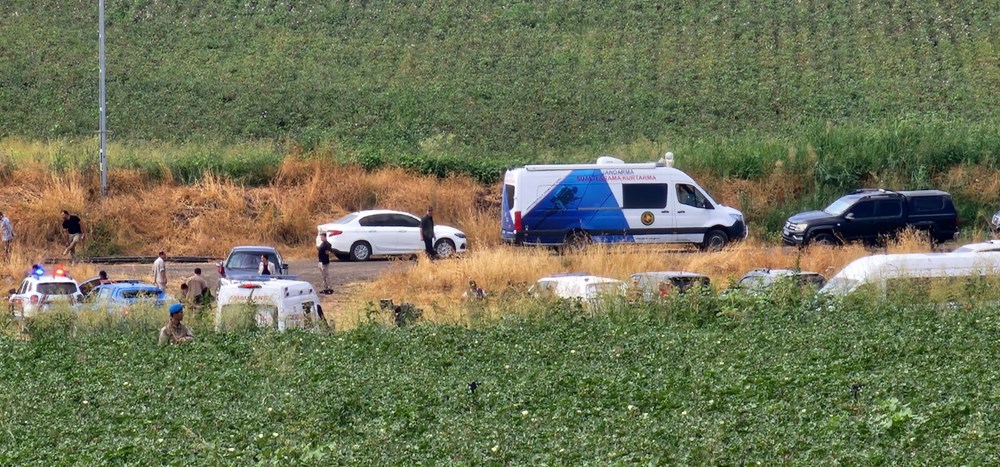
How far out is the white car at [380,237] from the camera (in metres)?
31.2

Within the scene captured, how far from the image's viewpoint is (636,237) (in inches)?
1184

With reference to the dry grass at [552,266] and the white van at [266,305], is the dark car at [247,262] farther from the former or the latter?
the white van at [266,305]

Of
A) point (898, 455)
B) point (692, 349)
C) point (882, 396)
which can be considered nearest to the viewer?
point (898, 455)

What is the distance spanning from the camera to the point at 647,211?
30219 millimetres

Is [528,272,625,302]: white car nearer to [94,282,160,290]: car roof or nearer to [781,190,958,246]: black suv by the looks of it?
[94,282,160,290]: car roof

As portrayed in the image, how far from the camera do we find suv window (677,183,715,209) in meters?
30.6

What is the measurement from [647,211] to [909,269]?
1020 cm

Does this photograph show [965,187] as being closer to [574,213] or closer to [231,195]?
[574,213]

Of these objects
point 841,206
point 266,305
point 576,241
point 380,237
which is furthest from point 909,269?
point 380,237

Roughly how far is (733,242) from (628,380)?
51.7 feet

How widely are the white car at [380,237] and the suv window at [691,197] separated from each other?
16.5ft

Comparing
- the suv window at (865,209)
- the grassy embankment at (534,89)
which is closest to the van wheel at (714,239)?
the suv window at (865,209)

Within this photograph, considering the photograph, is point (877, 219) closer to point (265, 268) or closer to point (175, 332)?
point (265, 268)

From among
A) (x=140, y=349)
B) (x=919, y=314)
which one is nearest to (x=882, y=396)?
(x=919, y=314)
